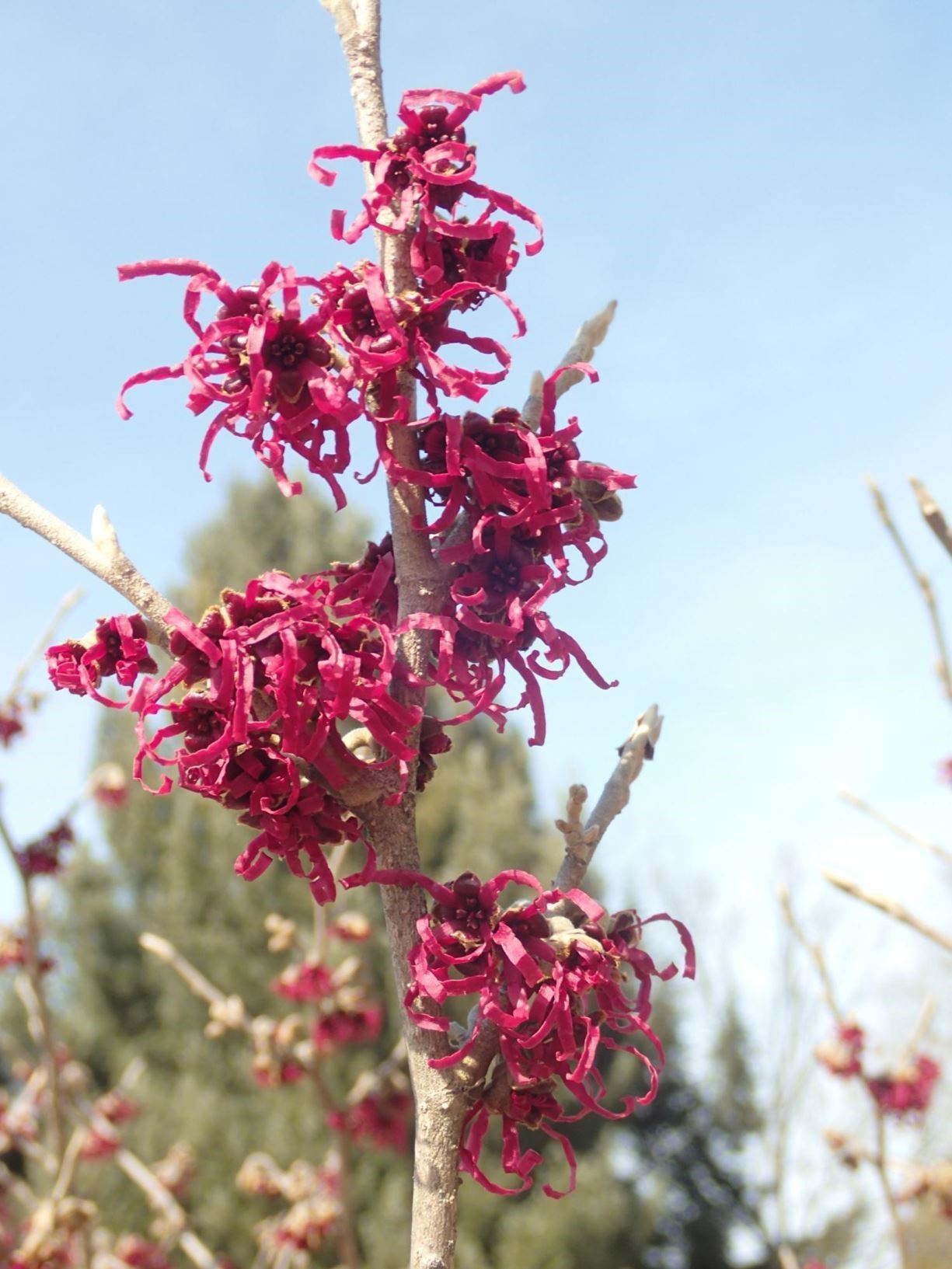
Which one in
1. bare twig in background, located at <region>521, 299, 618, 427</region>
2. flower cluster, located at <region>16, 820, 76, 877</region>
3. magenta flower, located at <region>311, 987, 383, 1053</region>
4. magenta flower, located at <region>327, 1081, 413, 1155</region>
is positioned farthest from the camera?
magenta flower, located at <region>327, 1081, 413, 1155</region>

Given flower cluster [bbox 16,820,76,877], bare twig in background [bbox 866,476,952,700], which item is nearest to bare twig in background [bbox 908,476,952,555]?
bare twig in background [bbox 866,476,952,700]

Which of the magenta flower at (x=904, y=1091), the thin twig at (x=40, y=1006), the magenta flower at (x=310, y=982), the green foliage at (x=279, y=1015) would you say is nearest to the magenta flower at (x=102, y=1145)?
the magenta flower at (x=310, y=982)

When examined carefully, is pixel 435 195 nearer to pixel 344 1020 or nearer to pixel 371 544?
pixel 371 544

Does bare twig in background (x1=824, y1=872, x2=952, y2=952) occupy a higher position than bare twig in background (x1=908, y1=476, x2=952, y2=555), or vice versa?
bare twig in background (x1=908, y1=476, x2=952, y2=555)

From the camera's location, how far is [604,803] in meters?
1.41

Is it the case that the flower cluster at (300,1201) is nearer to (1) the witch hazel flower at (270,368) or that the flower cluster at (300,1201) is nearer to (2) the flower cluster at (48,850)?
(2) the flower cluster at (48,850)

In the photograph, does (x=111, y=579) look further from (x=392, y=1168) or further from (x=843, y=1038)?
(x=392, y=1168)

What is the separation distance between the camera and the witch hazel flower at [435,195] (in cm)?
126

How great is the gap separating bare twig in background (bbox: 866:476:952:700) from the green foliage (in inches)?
426

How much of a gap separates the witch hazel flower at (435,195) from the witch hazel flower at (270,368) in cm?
11

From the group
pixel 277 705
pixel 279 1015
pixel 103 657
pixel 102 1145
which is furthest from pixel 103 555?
pixel 279 1015

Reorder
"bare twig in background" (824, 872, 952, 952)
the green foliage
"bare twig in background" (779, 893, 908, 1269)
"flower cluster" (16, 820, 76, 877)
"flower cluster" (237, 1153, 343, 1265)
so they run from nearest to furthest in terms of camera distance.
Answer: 1. "bare twig in background" (824, 872, 952, 952)
2. "bare twig in background" (779, 893, 908, 1269)
3. "flower cluster" (16, 820, 76, 877)
4. "flower cluster" (237, 1153, 343, 1265)
5. the green foliage

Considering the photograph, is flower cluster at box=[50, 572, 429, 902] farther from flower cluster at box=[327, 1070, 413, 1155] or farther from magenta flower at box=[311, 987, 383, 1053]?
flower cluster at box=[327, 1070, 413, 1155]

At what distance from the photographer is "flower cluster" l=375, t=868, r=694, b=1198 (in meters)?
1.15
